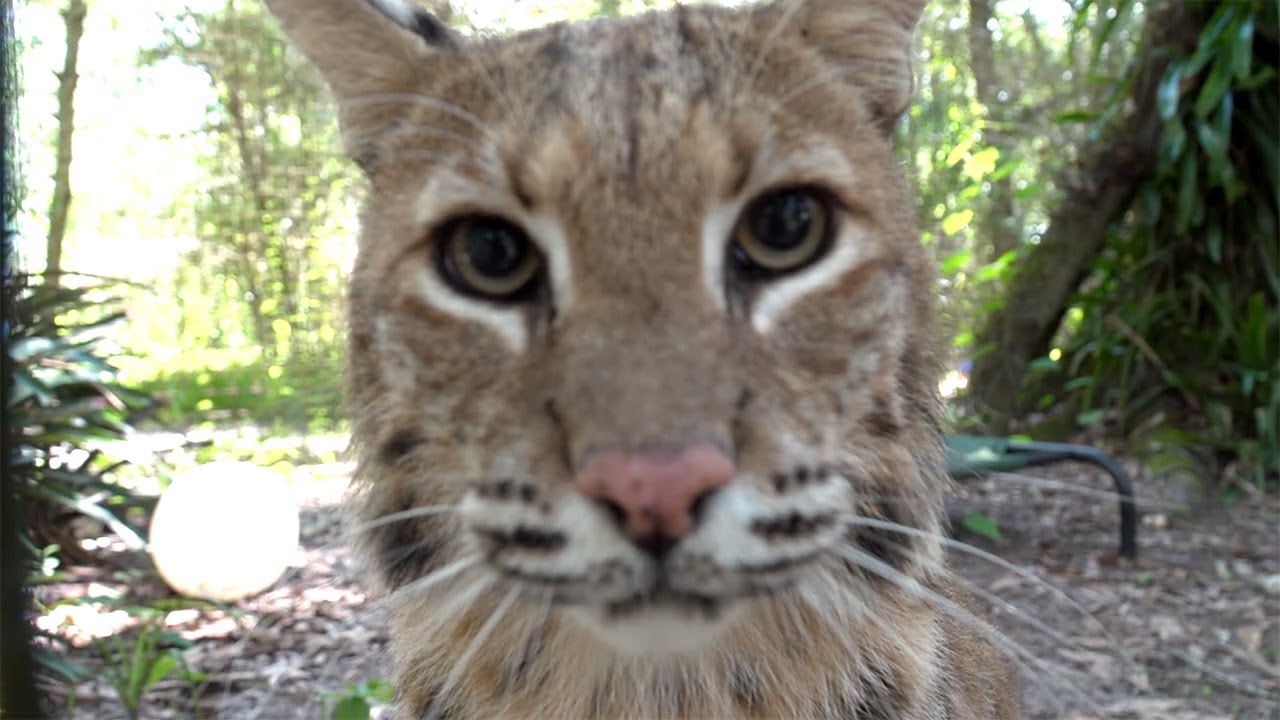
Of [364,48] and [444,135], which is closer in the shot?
[444,135]

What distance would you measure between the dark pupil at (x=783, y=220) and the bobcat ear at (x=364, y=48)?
0.89 metres

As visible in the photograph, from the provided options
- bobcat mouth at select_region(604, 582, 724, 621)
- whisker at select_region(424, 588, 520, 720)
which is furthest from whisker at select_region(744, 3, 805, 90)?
whisker at select_region(424, 588, 520, 720)

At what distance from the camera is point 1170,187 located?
773 centimetres

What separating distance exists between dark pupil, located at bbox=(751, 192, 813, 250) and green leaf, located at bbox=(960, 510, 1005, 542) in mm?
4908

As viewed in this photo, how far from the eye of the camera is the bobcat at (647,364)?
1600mm

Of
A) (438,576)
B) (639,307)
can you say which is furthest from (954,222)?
(438,576)

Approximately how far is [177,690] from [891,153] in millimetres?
4005

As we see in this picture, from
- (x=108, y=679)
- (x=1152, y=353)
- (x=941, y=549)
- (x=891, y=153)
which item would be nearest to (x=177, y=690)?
(x=108, y=679)

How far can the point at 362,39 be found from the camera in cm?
232

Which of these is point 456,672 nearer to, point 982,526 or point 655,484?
point 655,484

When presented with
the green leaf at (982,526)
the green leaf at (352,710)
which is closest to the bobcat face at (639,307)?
the green leaf at (352,710)

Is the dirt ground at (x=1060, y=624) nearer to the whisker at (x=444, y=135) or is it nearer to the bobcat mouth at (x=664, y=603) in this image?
the whisker at (x=444, y=135)

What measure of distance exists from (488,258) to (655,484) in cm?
69

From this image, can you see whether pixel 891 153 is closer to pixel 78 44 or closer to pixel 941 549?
pixel 941 549
